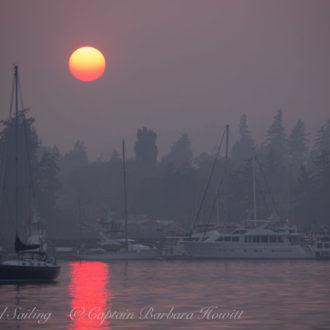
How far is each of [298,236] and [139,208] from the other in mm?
91546

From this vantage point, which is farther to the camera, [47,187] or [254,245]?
[47,187]

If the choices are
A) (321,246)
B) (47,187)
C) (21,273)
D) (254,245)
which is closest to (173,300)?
(21,273)

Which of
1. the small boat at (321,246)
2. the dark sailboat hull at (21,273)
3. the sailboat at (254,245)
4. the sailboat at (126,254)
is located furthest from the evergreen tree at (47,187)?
the dark sailboat hull at (21,273)

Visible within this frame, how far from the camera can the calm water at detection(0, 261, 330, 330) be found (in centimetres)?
3988

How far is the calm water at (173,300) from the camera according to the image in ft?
131

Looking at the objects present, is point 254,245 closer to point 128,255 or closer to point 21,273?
point 128,255

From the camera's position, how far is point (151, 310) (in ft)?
149

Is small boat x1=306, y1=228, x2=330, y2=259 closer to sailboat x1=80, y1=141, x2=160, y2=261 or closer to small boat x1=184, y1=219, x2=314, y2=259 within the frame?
small boat x1=184, y1=219, x2=314, y2=259

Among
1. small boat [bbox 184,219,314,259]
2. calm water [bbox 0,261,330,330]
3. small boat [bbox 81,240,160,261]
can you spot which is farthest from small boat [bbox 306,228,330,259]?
calm water [bbox 0,261,330,330]

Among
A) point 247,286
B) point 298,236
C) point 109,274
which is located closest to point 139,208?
point 298,236

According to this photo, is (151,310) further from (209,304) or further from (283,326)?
(283,326)

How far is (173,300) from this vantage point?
5141cm

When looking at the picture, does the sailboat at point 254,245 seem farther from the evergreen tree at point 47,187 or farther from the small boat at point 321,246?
the evergreen tree at point 47,187

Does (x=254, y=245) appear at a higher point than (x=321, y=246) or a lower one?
higher
